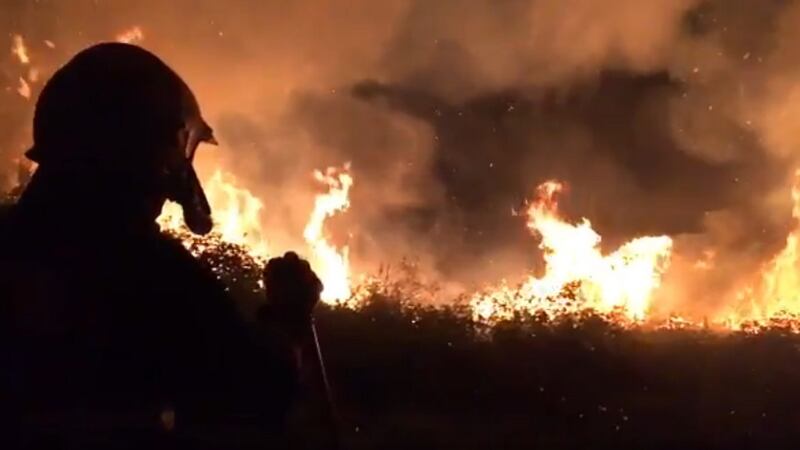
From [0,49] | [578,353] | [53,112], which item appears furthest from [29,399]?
[0,49]

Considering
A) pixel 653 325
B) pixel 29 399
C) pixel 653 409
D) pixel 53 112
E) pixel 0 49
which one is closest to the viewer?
pixel 29 399

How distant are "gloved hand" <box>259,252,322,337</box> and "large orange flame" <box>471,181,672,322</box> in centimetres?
561

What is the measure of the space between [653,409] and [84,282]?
6.00 meters

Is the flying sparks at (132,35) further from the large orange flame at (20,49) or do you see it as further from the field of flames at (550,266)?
the large orange flame at (20,49)

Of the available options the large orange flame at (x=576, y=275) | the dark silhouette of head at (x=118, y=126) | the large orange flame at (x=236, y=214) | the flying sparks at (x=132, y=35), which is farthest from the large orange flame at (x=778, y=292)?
the dark silhouette of head at (x=118, y=126)

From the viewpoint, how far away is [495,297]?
29.2ft

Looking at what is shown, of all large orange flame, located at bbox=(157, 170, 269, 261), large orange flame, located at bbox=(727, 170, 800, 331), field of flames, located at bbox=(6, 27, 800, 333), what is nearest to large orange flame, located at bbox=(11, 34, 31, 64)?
field of flames, located at bbox=(6, 27, 800, 333)

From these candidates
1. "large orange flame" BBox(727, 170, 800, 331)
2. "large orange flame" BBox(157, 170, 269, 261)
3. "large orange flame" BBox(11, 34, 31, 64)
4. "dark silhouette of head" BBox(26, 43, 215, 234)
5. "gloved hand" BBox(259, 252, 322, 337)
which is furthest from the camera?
"large orange flame" BBox(11, 34, 31, 64)

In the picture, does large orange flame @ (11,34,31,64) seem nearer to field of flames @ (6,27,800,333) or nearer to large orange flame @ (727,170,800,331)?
field of flames @ (6,27,800,333)

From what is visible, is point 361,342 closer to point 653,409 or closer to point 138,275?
point 653,409

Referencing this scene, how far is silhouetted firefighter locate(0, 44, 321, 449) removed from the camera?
7.54 ft

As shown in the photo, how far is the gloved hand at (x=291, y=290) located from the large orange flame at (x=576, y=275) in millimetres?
5612

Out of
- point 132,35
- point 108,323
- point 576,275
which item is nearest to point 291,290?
point 108,323

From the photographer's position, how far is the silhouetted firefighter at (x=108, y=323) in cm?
230
